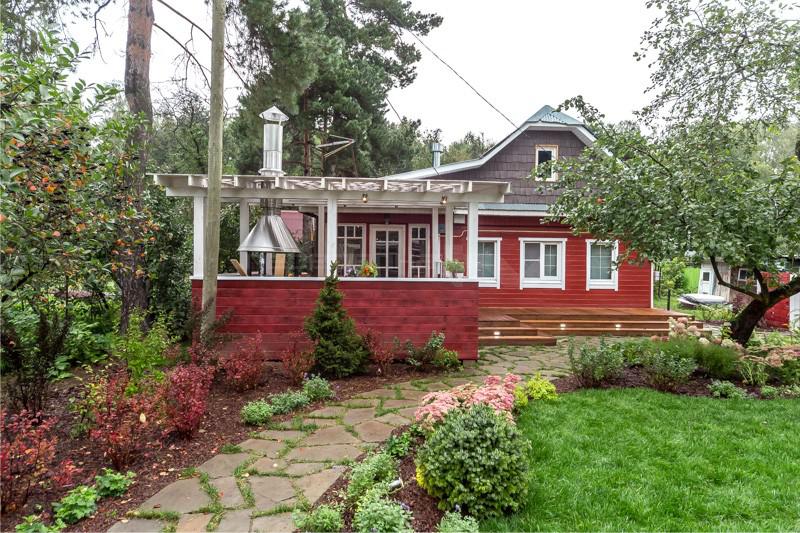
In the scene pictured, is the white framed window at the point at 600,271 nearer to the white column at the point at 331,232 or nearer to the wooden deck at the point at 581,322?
the wooden deck at the point at 581,322

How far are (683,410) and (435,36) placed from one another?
15.2 meters

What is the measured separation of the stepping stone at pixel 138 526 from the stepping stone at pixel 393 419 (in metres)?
2.03

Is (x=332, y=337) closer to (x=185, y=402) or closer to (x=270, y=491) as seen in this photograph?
(x=185, y=402)

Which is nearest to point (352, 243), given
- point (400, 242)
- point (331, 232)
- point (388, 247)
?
point (388, 247)

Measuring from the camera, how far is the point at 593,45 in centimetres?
905

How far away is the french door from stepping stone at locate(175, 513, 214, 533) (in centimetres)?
820

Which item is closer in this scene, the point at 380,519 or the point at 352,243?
the point at 380,519

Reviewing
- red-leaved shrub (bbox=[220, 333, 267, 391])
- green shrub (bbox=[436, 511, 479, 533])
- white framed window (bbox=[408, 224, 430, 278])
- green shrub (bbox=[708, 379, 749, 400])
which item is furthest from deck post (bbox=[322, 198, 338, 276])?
green shrub (bbox=[708, 379, 749, 400])

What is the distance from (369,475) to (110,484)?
5.50ft

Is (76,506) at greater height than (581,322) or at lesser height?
lesser

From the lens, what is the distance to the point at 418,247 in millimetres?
10805

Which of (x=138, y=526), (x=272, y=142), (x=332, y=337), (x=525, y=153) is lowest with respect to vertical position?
(x=138, y=526)

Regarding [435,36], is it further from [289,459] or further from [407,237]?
[289,459]

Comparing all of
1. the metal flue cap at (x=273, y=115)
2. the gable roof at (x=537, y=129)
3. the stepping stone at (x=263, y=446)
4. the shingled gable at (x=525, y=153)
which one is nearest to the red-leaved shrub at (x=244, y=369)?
the stepping stone at (x=263, y=446)
